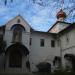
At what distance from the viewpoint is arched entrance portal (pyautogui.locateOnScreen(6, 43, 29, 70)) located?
83.4 feet

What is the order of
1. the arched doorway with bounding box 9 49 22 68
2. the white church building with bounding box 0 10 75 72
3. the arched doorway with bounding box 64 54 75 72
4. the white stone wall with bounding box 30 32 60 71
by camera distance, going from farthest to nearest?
the white stone wall with bounding box 30 32 60 71 → the arched doorway with bounding box 9 49 22 68 → the white church building with bounding box 0 10 75 72 → the arched doorway with bounding box 64 54 75 72

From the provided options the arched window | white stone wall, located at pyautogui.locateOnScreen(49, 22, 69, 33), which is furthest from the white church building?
white stone wall, located at pyautogui.locateOnScreen(49, 22, 69, 33)

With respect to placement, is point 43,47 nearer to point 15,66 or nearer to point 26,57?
point 26,57

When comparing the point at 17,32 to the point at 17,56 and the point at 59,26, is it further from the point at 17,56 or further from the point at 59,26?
the point at 59,26

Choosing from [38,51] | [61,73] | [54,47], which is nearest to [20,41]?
[38,51]

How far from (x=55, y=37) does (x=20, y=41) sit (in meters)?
6.68

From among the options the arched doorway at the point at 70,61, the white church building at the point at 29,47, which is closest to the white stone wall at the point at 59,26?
the white church building at the point at 29,47

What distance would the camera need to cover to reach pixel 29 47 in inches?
1069

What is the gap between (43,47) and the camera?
94.2 feet

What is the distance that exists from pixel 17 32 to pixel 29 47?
2833 mm

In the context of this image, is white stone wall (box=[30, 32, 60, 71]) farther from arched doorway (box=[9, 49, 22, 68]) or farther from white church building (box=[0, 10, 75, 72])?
arched doorway (box=[9, 49, 22, 68])

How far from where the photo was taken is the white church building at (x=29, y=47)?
25.4 metres

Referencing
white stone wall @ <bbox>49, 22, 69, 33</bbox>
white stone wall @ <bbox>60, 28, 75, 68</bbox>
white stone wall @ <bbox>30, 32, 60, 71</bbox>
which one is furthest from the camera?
white stone wall @ <bbox>49, 22, 69, 33</bbox>

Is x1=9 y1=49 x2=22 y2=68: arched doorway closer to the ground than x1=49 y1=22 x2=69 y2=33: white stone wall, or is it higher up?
closer to the ground
